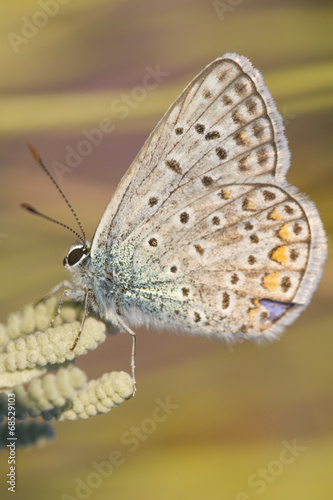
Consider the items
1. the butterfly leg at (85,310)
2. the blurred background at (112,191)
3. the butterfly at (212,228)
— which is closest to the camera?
the butterfly leg at (85,310)

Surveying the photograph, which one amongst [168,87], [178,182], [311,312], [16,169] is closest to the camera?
[178,182]

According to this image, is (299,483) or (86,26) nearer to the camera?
(299,483)

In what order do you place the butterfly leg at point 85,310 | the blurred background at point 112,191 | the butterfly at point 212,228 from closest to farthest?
the butterfly leg at point 85,310, the butterfly at point 212,228, the blurred background at point 112,191

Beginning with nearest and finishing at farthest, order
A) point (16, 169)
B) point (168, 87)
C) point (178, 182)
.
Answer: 1. point (178, 182)
2. point (16, 169)
3. point (168, 87)

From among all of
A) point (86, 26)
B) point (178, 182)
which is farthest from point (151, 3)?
point (178, 182)

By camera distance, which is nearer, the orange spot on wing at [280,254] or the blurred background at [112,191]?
the orange spot on wing at [280,254]

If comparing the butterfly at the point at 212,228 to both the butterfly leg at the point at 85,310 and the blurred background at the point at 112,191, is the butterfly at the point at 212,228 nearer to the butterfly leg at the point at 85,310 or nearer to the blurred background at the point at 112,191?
the butterfly leg at the point at 85,310

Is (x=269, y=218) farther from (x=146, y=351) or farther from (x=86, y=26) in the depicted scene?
(x=86, y=26)

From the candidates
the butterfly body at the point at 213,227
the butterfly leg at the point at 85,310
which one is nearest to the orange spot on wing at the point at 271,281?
the butterfly body at the point at 213,227
